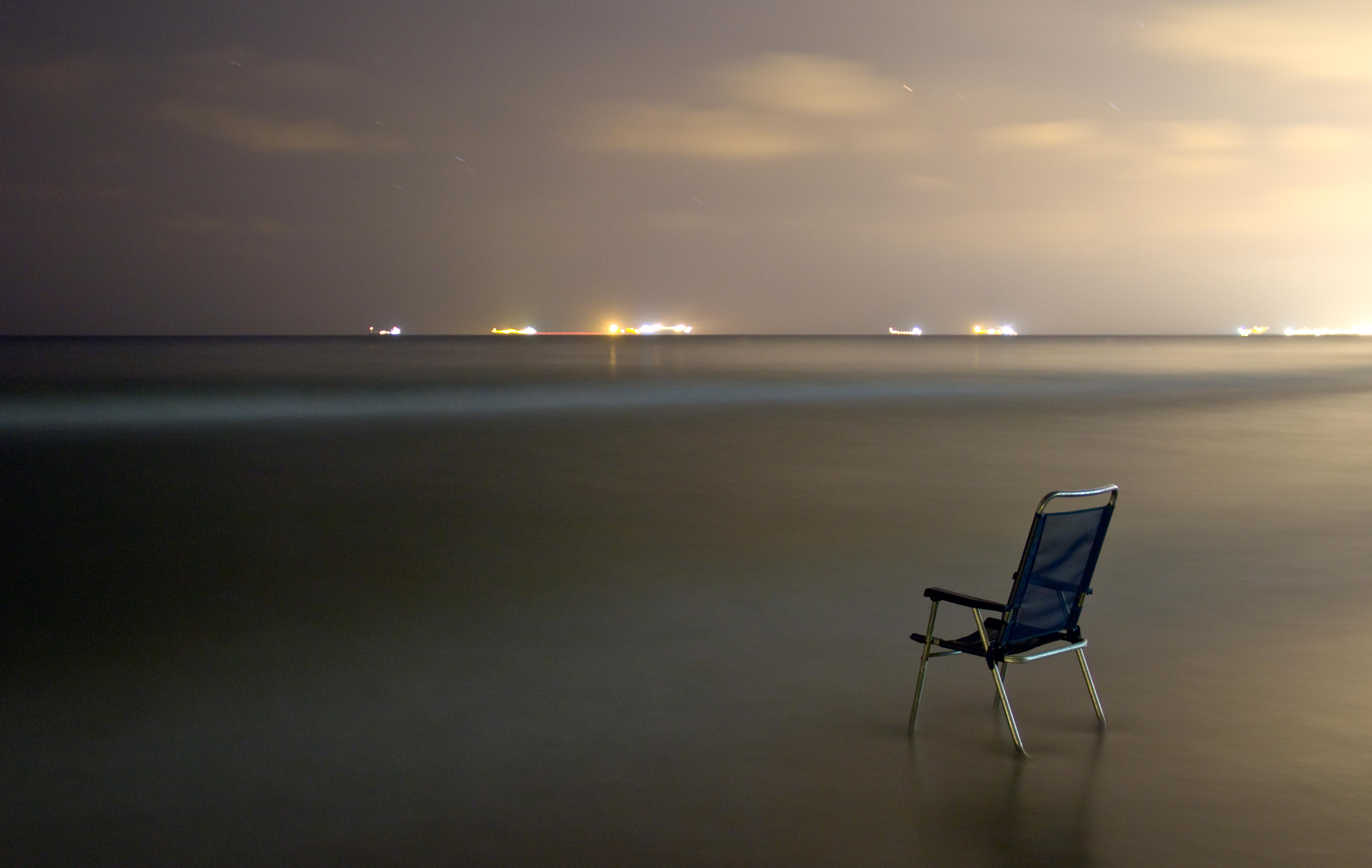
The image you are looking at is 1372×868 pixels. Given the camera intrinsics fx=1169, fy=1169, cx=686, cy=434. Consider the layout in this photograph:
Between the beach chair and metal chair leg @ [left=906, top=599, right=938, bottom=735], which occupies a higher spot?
the beach chair

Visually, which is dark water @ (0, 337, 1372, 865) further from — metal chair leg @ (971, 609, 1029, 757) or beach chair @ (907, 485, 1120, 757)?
beach chair @ (907, 485, 1120, 757)

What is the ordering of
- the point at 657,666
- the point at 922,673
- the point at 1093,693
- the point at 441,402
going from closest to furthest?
the point at 922,673
the point at 1093,693
the point at 657,666
the point at 441,402

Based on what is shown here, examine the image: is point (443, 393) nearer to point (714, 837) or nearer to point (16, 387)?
point (16, 387)

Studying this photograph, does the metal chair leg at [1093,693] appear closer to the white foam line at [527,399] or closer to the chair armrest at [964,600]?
the chair armrest at [964,600]

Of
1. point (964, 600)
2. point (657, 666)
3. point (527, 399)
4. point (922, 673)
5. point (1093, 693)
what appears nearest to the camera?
point (964, 600)

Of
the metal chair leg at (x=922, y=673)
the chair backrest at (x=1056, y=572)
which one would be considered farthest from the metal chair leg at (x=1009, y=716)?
the metal chair leg at (x=922, y=673)

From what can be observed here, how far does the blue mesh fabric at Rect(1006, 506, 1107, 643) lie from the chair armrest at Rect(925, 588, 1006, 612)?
0.07 metres

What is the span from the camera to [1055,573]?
4203mm

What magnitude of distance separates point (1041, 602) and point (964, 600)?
0.29 m

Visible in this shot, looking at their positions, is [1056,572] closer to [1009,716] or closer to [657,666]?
[1009,716]

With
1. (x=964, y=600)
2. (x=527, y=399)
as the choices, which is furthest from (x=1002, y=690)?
(x=527, y=399)

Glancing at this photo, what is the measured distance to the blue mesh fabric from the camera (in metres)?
4.07

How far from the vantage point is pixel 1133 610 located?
6.41 metres

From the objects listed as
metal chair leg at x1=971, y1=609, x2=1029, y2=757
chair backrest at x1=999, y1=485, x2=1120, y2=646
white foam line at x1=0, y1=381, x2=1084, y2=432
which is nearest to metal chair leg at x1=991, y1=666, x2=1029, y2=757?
metal chair leg at x1=971, y1=609, x2=1029, y2=757
